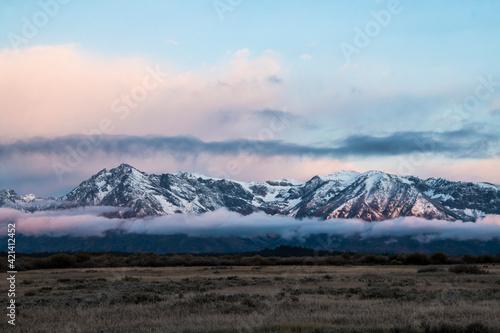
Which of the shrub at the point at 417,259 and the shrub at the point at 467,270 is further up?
the shrub at the point at 467,270

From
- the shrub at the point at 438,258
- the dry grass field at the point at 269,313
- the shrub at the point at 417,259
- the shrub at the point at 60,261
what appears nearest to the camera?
the dry grass field at the point at 269,313

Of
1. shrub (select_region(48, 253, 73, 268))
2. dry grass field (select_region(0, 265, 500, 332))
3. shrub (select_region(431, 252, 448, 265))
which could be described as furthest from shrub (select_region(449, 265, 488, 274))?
shrub (select_region(48, 253, 73, 268))

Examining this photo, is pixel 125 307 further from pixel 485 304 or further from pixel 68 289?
pixel 485 304

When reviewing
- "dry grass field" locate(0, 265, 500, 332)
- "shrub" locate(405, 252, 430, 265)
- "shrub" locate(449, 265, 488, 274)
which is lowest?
"shrub" locate(405, 252, 430, 265)

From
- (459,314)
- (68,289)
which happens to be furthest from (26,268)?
(459,314)

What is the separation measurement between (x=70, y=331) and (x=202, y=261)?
8134 cm

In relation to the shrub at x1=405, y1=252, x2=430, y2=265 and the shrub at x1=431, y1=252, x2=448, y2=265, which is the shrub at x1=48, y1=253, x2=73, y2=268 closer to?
the shrub at x1=405, y1=252, x2=430, y2=265

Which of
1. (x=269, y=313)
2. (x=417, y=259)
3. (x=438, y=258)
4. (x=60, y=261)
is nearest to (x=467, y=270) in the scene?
(x=438, y=258)

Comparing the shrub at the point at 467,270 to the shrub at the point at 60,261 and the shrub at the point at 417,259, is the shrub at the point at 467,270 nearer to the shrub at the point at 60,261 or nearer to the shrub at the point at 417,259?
the shrub at the point at 417,259

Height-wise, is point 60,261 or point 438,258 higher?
point 60,261

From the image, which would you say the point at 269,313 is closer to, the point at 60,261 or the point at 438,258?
the point at 60,261

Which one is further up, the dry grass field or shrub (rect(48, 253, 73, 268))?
the dry grass field

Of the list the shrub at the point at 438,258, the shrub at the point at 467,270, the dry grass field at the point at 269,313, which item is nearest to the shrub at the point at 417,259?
the shrub at the point at 438,258

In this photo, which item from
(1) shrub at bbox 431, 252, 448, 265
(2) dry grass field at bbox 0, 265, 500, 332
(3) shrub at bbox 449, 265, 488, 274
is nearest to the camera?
(2) dry grass field at bbox 0, 265, 500, 332
